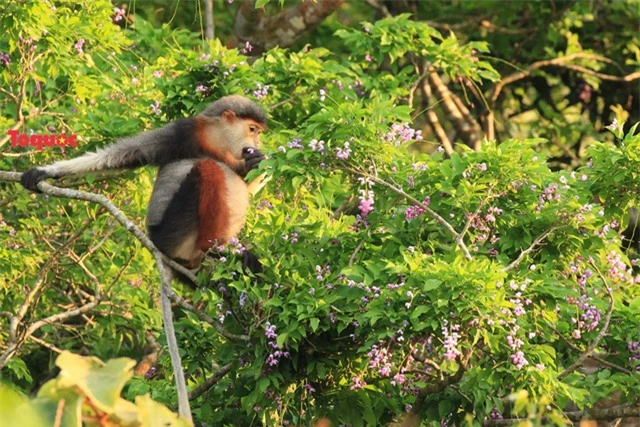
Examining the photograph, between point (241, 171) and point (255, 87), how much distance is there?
608mm

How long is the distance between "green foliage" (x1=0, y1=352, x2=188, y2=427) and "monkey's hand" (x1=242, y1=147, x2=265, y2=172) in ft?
11.2

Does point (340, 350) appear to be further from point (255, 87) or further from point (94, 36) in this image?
point (94, 36)

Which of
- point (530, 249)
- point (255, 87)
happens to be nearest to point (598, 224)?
point (530, 249)

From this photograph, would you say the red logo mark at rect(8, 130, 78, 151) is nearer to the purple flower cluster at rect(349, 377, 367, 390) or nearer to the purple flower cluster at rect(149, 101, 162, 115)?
the purple flower cluster at rect(149, 101, 162, 115)


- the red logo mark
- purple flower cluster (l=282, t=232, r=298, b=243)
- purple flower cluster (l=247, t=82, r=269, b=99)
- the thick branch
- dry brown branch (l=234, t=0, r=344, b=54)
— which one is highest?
purple flower cluster (l=282, t=232, r=298, b=243)

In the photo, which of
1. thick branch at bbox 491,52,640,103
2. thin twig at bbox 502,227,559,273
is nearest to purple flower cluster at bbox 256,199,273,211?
thin twig at bbox 502,227,559,273

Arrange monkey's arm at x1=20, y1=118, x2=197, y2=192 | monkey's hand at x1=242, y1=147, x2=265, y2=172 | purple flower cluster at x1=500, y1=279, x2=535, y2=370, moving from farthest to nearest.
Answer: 1. monkey's arm at x1=20, y1=118, x2=197, y2=192
2. monkey's hand at x1=242, y1=147, x2=265, y2=172
3. purple flower cluster at x1=500, y1=279, x2=535, y2=370

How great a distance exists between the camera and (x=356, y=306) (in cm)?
418

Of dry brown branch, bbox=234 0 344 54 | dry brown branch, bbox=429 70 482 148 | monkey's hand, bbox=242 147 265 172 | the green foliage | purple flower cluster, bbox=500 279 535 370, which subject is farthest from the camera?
dry brown branch, bbox=429 70 482 148

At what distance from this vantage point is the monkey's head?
536 cm

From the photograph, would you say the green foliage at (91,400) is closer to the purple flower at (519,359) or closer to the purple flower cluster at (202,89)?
the purple flower at (519,359)

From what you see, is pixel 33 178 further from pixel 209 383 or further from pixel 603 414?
pixel 603 414

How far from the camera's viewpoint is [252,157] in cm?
520

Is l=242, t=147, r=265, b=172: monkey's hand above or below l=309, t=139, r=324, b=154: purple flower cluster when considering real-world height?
below
